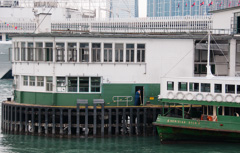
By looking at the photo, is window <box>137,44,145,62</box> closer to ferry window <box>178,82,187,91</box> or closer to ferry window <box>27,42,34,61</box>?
ferry window <box>178,82,187,91</box>

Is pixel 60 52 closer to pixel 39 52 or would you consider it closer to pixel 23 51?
pixel 39 52

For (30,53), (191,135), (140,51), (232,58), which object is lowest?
(191,135)

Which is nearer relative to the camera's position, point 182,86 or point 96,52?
point 182,86

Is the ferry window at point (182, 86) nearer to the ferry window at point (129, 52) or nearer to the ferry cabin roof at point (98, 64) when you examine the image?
the ferry cabin roof at point (98, 64)

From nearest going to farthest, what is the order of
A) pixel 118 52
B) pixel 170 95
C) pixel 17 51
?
pixel 170 95, pixel 118 52, pixel 17 51

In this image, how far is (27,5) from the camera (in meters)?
168

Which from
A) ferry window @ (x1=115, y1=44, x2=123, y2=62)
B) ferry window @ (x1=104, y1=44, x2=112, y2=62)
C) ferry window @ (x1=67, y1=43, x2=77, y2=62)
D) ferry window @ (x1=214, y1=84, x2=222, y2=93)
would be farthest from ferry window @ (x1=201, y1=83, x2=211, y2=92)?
ferry window @ (x1=67, y1=43, x2=77, y2=62)

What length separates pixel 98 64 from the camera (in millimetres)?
33000

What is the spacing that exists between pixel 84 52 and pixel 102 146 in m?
6.66

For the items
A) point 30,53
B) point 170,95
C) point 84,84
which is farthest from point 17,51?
point 170,95

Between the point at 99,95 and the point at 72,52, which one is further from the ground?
the point at 72,52

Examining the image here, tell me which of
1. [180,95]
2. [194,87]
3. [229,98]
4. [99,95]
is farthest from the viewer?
[99,95]

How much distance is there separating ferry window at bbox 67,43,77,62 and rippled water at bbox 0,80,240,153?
16.9 ft

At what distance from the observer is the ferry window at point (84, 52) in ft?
108
